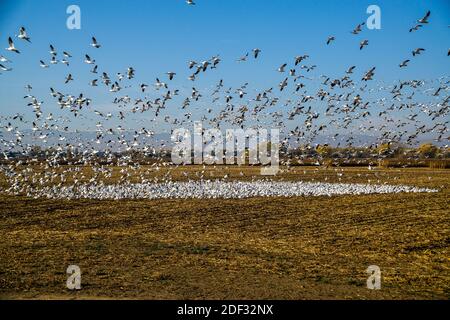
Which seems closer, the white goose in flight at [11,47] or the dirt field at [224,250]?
the dirt field at [224,250]

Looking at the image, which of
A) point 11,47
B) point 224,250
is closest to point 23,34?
point 11,47

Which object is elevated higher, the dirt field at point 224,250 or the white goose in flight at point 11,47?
the white goose in flight at point 11,47

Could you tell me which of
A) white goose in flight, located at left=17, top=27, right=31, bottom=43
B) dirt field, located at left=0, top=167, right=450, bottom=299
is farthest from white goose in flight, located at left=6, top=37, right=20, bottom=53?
dirt field, located at left=0, top=167, right=450, bottom=299

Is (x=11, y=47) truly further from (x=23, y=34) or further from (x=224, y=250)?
(x=224, y=250)

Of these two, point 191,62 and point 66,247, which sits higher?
point 191,62

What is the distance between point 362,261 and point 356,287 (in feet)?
9.30

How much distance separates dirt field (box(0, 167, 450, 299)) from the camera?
980 centimetres

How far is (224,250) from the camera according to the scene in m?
13.7

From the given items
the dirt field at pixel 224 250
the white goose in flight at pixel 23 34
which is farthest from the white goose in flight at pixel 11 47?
the dirt field at pixel 224 250

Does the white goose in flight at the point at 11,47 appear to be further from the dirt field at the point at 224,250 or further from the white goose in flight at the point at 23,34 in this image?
the dirt field at the point at 224,250

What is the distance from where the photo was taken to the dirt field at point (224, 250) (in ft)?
32.1

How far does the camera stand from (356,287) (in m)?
10.0
